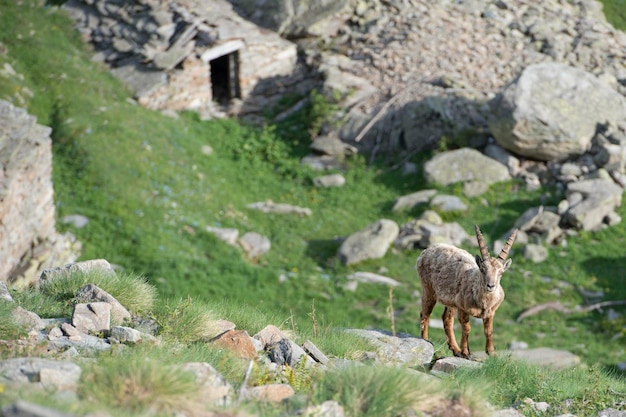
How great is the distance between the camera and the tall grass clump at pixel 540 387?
31.3ft

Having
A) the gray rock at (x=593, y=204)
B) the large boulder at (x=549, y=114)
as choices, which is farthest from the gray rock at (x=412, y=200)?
the gray rock at (x=593, y=204)

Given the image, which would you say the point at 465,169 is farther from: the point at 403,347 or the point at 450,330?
the point at 403,347

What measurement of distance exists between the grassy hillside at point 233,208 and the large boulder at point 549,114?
1.75m

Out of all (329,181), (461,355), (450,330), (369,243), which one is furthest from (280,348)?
(329,181)

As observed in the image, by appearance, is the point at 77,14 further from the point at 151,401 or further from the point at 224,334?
the point at 151,401

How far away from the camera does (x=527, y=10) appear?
1315 inches

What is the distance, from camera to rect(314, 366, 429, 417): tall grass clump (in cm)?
736

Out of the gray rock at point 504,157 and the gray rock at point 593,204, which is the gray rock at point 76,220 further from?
the gray rock at point 593,204

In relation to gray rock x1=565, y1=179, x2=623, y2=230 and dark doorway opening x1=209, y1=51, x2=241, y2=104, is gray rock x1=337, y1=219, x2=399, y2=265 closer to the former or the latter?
gray rock x1=565, y1=179, x2=623, y2=230

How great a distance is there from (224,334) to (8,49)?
2480 centimetres

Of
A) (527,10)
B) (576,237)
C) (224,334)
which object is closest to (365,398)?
(224,334)

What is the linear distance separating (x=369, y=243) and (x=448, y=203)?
348 cm

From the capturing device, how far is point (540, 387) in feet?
32.6

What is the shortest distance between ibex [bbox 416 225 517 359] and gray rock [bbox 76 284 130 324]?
5194 mm
